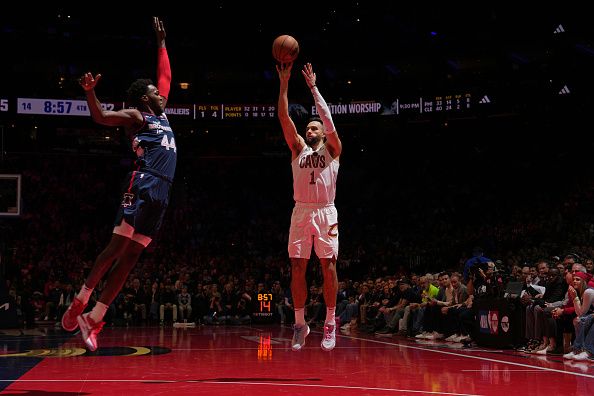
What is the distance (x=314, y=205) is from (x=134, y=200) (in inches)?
79.8

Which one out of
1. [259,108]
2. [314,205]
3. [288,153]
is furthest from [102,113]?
[288,153]

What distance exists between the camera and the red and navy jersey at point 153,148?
18.5ft

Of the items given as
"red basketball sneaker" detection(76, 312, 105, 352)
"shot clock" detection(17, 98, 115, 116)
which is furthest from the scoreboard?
"red basketball sneaker" detection(76, 312, 105, 352)

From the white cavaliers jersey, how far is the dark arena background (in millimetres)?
9043

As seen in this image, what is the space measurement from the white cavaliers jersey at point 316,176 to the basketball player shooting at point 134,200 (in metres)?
1.50

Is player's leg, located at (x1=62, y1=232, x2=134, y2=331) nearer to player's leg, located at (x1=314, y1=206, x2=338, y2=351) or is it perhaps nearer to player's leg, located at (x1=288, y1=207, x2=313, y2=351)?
player's leg, located at (x1=288, y1=207, x2=313, y2=351)

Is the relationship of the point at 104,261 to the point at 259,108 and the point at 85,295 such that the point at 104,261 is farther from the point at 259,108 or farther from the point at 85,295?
the point at 259,108

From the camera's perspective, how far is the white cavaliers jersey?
6801 mm

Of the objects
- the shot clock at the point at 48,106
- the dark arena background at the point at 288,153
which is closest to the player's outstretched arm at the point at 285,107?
the dark arena background at the point at 288,153

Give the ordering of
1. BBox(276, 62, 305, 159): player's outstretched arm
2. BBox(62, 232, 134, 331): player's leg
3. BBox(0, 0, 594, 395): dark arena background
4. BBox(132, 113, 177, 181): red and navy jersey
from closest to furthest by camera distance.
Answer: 1. BBox(62, 232, 134, 331): player's leg
2. BBox(132, 113, 177, 181): red and navy jersey
3. BBox(276, 62, 305, 159): player's outstretched arm
4. BBox(0, 0, 594, 395): dark arena background

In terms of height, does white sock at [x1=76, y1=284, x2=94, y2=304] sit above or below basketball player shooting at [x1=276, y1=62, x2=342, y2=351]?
A: below

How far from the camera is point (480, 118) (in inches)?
960

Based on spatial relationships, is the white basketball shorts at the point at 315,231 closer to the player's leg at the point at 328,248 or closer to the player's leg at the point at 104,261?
the player's leg at the point at 328,248

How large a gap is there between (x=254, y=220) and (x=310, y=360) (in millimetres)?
19161
